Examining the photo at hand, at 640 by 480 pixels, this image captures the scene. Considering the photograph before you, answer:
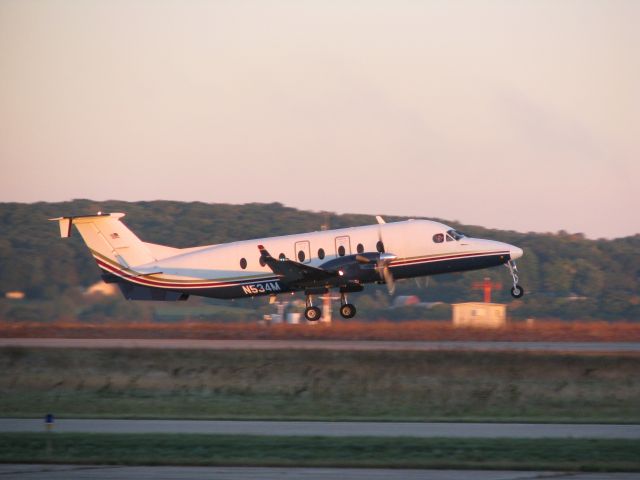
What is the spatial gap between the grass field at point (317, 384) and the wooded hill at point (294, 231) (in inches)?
479

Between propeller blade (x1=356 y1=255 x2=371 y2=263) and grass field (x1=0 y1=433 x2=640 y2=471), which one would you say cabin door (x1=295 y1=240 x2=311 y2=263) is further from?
grass field (x1=0 y1=433 x2=640 y2=471)

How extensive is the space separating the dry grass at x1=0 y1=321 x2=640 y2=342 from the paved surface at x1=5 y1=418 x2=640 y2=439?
15988 mm

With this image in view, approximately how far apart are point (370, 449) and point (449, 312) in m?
36.7

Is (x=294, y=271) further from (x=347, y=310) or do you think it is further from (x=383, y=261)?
(x=383, y=261)

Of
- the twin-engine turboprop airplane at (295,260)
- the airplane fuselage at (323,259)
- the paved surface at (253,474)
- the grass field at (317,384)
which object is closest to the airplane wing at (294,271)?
the twin-engine turboprop airplane at (295,260)

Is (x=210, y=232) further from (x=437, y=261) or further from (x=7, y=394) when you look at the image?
(x=7, y=394)

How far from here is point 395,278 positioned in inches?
1341

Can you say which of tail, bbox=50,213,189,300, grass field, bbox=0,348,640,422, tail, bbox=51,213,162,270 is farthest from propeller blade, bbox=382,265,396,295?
tail, bbox=51,213,162,270

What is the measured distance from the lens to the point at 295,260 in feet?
113

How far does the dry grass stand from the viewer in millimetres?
35812

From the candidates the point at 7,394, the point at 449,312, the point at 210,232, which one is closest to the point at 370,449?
the point at 7,394

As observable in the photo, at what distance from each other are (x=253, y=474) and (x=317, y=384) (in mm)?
12228

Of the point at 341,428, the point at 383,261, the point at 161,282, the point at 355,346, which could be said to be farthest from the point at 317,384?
the point at 161,282

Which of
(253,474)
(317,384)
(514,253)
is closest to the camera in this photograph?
(253,474)
